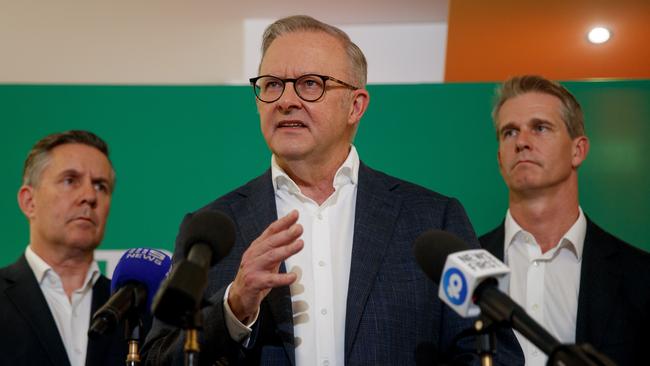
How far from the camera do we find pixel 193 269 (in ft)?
5.03

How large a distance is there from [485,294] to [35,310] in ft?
8.13

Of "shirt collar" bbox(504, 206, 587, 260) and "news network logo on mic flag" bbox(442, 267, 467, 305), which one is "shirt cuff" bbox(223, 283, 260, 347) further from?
"shirt collar" bbox(504, 206, 587, 260)

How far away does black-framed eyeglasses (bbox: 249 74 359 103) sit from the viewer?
8.41 feet

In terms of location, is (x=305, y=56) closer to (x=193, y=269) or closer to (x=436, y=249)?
(x=436, y=249)

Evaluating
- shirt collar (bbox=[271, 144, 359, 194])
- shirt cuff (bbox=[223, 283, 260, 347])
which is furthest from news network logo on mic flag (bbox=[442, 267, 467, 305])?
shirt collar (bbox=[271, 144, 359, 194])

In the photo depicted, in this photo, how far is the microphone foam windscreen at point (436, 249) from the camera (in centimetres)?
175

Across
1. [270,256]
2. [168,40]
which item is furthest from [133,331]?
[168,40]

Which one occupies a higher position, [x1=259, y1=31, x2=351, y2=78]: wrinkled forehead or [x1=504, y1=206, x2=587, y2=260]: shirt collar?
[x1=259, y1=31, x2=351, y2=78]: wrinkled forehead

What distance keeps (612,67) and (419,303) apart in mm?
2940

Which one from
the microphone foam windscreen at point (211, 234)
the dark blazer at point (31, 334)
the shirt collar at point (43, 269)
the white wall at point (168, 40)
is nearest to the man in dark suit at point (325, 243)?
the microphone foam windscreen at point (211, 234)

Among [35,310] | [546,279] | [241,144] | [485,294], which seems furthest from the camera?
[241,144]

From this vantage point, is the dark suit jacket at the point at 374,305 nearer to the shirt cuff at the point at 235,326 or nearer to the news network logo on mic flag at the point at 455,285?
the shirt cuff at the point at 235,326

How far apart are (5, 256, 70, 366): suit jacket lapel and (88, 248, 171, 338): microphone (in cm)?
144

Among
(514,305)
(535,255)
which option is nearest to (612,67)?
(535,255)
